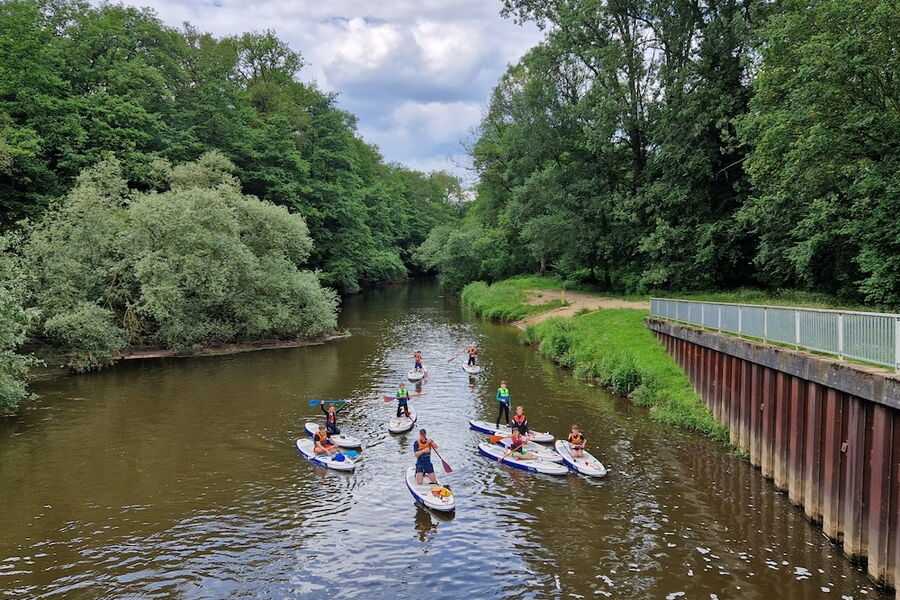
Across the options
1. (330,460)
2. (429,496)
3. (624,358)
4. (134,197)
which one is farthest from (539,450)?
(134,197)

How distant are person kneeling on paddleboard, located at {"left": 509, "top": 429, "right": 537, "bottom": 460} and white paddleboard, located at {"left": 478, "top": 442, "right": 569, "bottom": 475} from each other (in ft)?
0.32

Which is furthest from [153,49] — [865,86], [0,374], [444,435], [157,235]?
[865,86]

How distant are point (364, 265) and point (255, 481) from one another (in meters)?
54.9

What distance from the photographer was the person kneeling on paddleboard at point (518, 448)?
15750 mm

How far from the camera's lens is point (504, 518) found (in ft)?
40.8

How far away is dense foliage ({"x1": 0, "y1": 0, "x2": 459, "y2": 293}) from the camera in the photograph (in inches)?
1379

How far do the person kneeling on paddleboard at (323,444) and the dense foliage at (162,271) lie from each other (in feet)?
57.1

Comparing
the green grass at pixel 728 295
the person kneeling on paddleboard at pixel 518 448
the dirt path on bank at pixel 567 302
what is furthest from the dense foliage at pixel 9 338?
the dirt path on bank at pixel 567 302

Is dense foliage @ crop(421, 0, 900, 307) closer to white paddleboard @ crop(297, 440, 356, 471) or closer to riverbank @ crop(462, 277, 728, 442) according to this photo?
riverbank @ crop(462, 277, 728, 442)

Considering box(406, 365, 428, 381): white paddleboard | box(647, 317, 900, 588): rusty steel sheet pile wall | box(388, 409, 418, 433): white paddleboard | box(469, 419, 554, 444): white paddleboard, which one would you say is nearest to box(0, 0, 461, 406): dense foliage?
box(406, 365, 428, 381): white paddleboard

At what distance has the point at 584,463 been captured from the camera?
14961 millimetres

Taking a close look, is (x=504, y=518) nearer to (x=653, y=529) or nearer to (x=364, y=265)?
(x=653, y=529)

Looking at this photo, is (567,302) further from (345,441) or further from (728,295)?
(345,441)

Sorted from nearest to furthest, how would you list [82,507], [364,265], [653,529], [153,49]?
[653,529] < [82,507] < [153,49] < [364,265]
